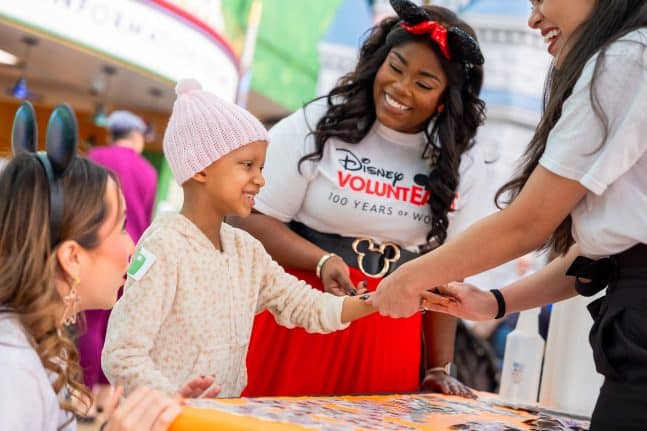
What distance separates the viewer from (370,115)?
7.00ft

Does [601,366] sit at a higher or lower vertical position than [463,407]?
higher

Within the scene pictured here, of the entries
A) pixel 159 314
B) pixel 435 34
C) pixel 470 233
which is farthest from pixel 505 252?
pixel 435 34

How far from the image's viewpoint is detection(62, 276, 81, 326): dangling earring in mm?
1433

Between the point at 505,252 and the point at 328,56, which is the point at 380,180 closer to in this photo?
the point at 505,252

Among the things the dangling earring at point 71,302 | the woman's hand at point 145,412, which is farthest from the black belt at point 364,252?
the woman's hand at point 145,412

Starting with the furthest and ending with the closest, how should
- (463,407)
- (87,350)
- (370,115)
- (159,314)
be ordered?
(87,350) → (370,115) → (463,407) → (159,314)

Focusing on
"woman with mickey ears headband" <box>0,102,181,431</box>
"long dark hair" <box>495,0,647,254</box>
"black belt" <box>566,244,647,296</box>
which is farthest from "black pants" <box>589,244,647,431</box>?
"woman with mickey ears headband" <box>0,102,181,431</box>

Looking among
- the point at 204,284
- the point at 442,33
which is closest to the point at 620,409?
the point at 204,284

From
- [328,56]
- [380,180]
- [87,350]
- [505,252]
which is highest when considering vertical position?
[328,56]

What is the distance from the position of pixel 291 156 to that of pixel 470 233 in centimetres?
76

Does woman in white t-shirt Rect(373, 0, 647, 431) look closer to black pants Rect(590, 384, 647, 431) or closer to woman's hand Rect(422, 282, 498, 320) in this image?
black pants Rect(590, 384, 647, 431)

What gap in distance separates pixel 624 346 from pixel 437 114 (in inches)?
40.8

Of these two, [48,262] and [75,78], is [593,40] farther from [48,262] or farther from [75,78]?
[75,78]

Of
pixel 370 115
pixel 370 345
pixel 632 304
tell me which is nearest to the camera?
pixel 632 304
